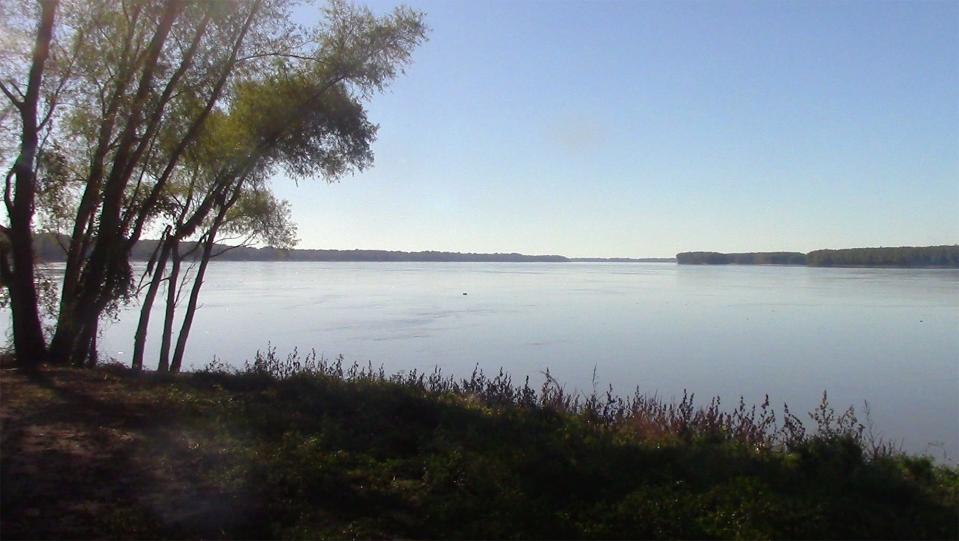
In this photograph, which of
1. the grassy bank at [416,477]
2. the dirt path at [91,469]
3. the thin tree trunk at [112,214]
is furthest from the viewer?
the thin tree trunk at [112,214]

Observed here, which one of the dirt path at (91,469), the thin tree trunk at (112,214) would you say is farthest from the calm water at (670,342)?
the dirt path at (91,469)

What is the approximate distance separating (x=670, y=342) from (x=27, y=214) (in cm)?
1551

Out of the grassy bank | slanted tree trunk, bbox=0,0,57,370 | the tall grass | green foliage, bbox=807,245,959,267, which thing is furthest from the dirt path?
green foliage, bbox=807,245,959,267

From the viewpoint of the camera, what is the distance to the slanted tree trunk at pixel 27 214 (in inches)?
413

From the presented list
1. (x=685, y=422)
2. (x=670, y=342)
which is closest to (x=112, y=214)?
(x=685, y=422)

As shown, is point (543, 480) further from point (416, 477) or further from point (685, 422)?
point (685, 422)

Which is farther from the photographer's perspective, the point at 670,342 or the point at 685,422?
the point at 670,342

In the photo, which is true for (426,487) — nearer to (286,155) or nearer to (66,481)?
(66,481)

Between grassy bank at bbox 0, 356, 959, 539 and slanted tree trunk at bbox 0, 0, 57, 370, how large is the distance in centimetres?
317

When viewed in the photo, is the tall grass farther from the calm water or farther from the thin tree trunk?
the thin tree trunk

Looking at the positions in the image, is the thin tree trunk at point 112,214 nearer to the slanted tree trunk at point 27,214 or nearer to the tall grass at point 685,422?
the slanted tree trunk at point 27,214

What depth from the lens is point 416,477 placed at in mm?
5902

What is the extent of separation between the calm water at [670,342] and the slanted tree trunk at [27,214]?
7.29m

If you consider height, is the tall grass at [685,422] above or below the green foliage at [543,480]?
below
